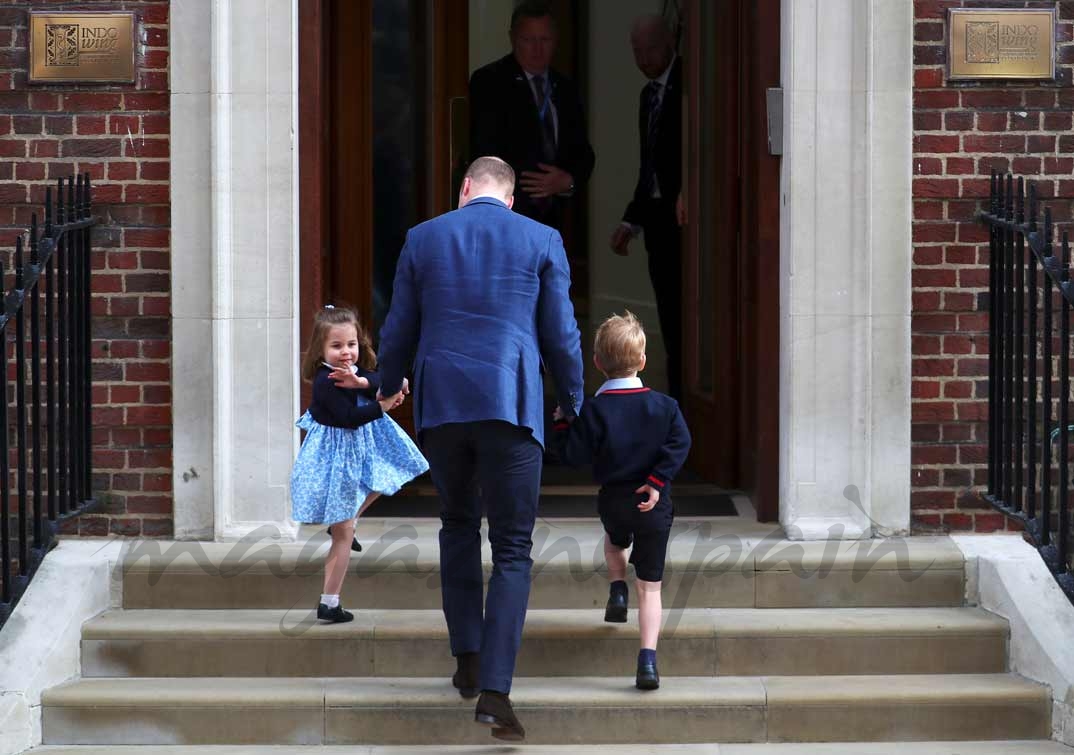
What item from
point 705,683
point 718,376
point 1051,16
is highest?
point 1051,16

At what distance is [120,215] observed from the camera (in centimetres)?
627

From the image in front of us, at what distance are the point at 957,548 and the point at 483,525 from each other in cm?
201

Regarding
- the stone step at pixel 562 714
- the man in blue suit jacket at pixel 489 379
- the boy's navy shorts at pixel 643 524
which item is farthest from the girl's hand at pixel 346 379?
the stone step at pixel 562 714

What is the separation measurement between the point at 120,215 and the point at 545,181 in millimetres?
2832

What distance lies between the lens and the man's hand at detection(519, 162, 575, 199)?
8547 mm

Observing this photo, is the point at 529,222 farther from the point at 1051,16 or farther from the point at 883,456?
the point at 1051,16

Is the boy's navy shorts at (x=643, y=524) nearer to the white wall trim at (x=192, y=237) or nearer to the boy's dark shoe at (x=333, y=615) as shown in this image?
the boy's dark shoe at (x=333, y=615)

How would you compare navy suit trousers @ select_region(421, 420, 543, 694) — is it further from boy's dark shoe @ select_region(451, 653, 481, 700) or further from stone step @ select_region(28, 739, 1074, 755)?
stone step @ select_region(28, 739, 1074, 755)

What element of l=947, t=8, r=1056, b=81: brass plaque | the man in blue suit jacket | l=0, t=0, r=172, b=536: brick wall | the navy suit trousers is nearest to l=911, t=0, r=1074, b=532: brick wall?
l=947, t=8, r=1056, b=81: brass plaque

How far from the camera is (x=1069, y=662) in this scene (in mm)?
5336

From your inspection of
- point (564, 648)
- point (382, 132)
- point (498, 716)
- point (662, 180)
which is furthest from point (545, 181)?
point (498, 716)

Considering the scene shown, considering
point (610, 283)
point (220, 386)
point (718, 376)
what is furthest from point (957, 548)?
point (610, 283)

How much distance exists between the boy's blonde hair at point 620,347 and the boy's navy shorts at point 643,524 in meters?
0.39

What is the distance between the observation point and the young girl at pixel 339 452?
18.4ft
